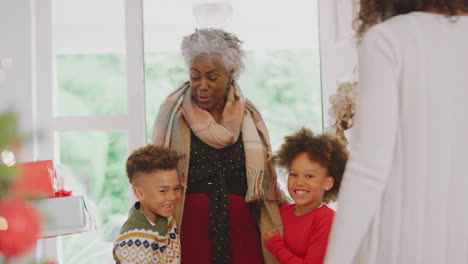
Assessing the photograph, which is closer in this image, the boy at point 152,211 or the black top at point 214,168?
the boy at point 152,211

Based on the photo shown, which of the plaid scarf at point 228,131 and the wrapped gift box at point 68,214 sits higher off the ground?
the plaid scarf at point 228,131

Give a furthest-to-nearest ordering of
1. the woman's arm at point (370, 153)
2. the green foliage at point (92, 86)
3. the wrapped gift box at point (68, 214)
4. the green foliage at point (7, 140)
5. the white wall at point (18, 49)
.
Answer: the green foliage at point (92, 86), the white wall at point (18, 49), the wrapped gift box at point (68, 214), the woman's arm at point (370, 153), the green foliage at point (7, 140)

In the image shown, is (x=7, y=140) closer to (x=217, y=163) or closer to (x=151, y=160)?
(x=151, y=160)

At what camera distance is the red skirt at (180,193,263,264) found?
1.99 meters

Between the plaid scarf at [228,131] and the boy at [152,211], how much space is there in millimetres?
178

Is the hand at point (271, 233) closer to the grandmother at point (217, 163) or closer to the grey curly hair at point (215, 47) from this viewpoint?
the grandmother at point (217, 163)

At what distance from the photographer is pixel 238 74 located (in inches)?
84.9

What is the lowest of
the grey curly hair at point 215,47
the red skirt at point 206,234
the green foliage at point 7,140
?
the red skirt at point 206,234

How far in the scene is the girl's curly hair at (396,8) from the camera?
40.9 inches

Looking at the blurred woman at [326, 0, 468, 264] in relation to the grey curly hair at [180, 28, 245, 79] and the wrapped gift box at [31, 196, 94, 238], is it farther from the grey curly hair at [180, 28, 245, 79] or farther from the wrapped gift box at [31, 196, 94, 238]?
the wrapped gift box at [31, 196, 94, 238]

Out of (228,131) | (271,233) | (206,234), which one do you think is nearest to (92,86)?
(228,131)

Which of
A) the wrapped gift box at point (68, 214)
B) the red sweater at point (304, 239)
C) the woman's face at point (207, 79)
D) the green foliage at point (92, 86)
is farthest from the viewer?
the green foliage at point (92, 86)

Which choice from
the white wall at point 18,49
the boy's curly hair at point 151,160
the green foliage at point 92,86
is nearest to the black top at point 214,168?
the boy's curly hair at point 151,160

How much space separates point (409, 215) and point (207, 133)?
1.10 meters
